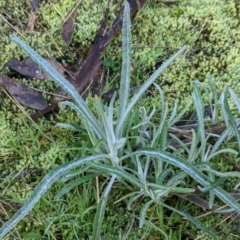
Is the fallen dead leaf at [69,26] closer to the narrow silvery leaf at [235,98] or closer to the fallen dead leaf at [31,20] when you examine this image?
the fallen dead leaf at [31,20]

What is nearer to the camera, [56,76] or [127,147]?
[56,76]

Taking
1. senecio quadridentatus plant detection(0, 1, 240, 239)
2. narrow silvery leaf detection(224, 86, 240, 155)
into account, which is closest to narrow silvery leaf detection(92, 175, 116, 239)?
senecio quadridentatus plant detection(0, 1, 240, 239)

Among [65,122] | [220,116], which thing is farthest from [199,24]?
[65,122]

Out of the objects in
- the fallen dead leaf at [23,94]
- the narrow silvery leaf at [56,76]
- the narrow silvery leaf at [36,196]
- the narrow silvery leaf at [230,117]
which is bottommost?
the narrow silvery leaf at [36,196]

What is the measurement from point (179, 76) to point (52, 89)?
490 millimetres

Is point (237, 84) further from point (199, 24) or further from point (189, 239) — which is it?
point (189, 239)

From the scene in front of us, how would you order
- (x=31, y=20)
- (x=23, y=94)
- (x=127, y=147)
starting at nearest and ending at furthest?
(x=127, y=147) < (x=23, y=94) < (x=31, y=20)

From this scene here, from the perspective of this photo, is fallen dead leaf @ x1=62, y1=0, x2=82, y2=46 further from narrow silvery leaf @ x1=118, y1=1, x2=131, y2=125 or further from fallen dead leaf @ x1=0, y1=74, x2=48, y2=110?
narrow silvery leaf @ x1=118, y1=1, x2=131, y2=125

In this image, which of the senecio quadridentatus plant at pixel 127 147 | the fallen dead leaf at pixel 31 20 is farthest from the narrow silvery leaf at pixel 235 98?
the fallen dead leaf at pixel 31 20

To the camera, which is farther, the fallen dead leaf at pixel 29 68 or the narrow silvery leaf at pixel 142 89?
the fallen dead leaf at pixel 29 68

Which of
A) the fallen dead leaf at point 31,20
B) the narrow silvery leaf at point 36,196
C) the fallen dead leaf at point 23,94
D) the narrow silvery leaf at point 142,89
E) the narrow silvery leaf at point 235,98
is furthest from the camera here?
the fallen dead leaf at point 31,20

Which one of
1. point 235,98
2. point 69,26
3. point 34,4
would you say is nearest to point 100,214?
point 235,98

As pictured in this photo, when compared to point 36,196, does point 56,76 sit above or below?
above

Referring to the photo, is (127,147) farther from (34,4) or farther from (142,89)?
(34,4)
